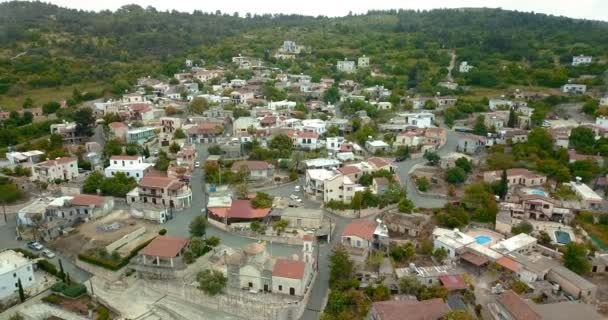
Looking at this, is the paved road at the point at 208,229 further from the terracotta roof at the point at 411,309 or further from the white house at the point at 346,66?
the white house at the point at 346,66

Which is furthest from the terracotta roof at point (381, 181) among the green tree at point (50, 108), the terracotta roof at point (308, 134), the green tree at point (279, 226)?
the green tree at point (50, 108)

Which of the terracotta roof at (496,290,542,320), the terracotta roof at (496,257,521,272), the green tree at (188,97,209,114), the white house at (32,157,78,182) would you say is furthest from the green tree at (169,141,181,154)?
the terracotta roof at (496,290,542,320)

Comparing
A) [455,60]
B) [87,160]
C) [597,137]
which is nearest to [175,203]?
[87,160]

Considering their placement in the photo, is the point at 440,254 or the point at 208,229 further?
the point at 208,229

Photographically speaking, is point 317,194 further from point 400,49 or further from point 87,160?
point 400,49

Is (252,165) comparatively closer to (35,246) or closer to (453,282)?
(35,246)

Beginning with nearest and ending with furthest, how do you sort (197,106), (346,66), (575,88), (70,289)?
(70,289)
(197,106)
(575,88)
(346,66)

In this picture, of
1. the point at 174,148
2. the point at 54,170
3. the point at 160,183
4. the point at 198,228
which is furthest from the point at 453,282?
the point at 54,170
